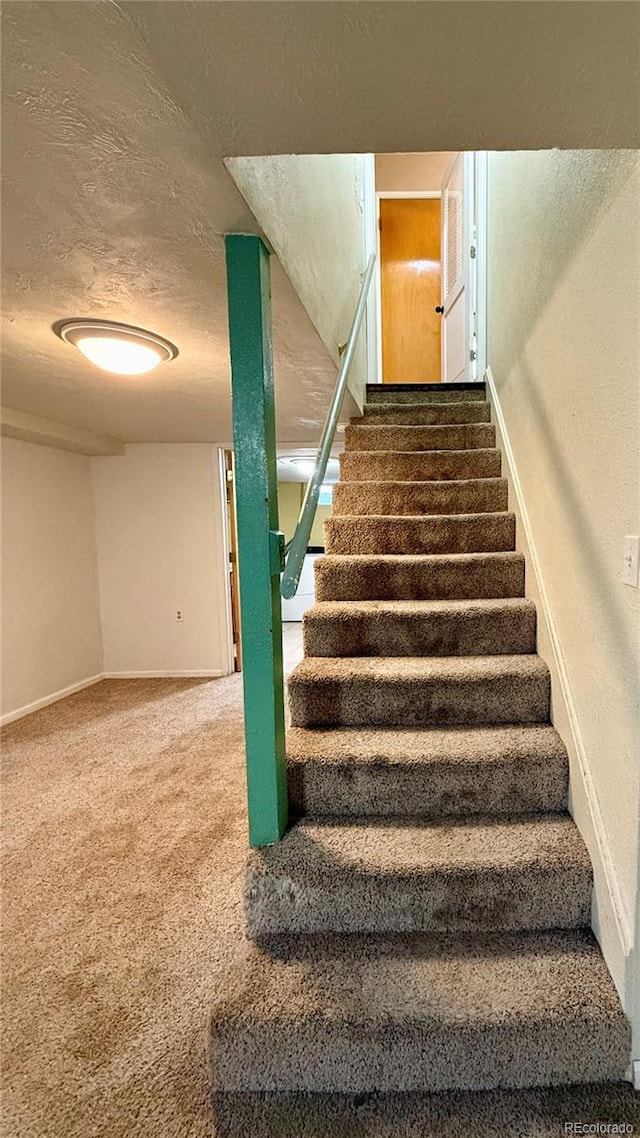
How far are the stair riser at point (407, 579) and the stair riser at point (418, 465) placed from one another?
0.65m

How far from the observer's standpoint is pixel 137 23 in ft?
2.04

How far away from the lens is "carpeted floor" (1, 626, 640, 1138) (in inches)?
38.1

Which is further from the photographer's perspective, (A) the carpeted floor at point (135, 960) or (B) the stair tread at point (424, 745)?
(B) the stair tread at point (424, 745)

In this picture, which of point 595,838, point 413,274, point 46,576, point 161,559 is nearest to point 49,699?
point 46,576

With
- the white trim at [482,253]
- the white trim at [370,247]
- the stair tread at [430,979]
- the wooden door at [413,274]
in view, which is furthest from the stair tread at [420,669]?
the wooden door at [413,274]

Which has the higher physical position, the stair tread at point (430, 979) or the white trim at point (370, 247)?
the white trim at point (370, 247)

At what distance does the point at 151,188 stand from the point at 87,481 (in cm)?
336

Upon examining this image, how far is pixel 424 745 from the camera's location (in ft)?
4.73

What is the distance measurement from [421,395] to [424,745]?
92.0 inches

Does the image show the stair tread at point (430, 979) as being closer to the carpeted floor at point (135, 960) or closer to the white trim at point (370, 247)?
the carpeted floor at point (135, 960)

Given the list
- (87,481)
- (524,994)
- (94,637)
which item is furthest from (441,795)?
(87,481)

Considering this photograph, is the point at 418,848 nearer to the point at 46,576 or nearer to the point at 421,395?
the point at 421,395

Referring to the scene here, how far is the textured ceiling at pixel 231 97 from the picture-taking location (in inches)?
24.1

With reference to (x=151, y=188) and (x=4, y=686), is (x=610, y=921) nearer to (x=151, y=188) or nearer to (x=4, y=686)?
(x=151, y=188)
